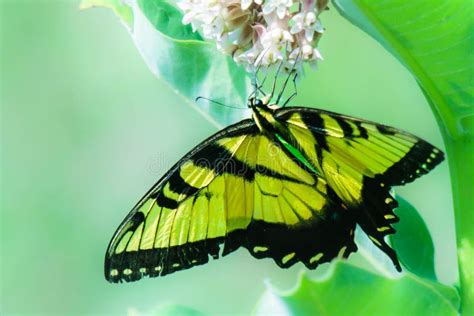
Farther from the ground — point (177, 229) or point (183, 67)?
point (183, 67)

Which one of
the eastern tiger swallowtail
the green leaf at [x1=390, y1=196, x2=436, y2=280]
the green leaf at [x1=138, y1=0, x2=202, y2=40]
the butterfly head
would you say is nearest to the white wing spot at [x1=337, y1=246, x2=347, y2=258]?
the eastern tiger swallowtail

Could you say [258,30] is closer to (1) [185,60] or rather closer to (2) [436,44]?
(1) [185,60]

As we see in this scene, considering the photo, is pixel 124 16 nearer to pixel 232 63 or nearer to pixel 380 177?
pixel 232 63

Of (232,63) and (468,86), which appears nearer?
(468,86)

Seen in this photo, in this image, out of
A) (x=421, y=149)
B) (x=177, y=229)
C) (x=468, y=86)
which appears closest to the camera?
(x=468, y=86)

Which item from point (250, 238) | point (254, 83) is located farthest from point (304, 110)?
point (250, 238)

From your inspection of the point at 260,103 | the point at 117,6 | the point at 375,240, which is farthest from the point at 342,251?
the point at 117,6
